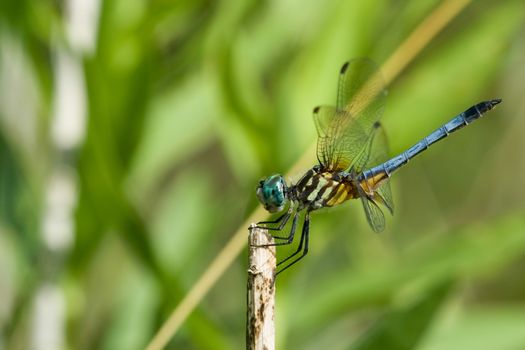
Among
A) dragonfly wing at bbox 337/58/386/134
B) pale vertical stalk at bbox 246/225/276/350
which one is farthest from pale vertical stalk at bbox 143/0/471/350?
pale vertical stalk at bbox 246/225/276/350

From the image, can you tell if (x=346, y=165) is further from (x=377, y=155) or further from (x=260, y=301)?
(x=260, y=301)

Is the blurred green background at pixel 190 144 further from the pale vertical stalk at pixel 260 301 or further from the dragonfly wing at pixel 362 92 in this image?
the pale vertical stalk at pixel 260 301

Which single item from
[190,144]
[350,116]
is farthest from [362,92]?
[190,144]

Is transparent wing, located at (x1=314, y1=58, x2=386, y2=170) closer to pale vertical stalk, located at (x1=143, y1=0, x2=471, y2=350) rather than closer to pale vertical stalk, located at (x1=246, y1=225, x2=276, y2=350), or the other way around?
pale vertical stalk, located at (x1=143, y1=0, x2=471, y2=350)

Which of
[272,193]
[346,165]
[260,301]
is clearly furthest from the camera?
[346,165]

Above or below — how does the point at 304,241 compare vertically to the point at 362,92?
below

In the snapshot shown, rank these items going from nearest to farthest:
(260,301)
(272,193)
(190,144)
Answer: (260,301), (272,193), (190,144)
